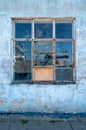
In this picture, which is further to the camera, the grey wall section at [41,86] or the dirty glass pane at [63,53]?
the dirty glass pane at [63,53]

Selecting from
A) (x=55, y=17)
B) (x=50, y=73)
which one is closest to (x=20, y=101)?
(x=50, y=73)

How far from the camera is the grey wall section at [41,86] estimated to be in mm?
6648

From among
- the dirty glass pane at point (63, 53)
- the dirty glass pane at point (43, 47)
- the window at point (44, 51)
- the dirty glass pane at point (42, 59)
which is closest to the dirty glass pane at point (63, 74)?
the window at point (44, 51)

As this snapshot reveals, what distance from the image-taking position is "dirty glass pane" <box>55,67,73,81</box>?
677cm

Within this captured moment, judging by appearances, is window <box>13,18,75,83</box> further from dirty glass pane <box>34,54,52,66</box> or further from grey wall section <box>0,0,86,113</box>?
grey wall section <box>0,0,86,113</box>

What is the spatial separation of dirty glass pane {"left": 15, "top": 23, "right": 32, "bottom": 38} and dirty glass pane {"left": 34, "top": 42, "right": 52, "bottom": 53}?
35 cm

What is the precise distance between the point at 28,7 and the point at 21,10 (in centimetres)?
21

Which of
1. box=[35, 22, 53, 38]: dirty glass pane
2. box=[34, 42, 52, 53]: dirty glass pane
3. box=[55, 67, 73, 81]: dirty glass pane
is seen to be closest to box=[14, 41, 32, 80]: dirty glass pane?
box=[34, 42, 52, 53]: dirty glass pane

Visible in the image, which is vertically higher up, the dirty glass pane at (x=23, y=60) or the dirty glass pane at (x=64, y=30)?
the dirty glass pane at (x=64, y=30)

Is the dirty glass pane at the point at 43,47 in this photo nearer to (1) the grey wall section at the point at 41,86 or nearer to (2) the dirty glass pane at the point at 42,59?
(2) the dirty glass pane at the point at 42,59

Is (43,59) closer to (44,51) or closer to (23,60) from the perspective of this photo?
(44,51)

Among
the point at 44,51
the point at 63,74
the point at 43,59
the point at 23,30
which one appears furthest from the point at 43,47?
the point at 63,74

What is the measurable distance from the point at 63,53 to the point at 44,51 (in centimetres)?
53

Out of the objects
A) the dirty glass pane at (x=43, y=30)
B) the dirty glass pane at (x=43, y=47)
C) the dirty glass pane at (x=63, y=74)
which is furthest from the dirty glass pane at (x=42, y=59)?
the dirty glass pane at (x=43, y=30)
